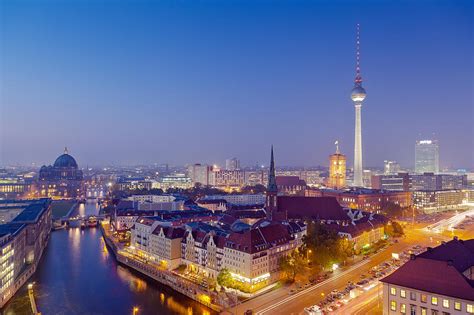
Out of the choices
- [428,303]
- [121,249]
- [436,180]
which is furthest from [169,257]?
[436,180]

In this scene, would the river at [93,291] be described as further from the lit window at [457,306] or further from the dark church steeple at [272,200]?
the dark church steeple at [272,200]

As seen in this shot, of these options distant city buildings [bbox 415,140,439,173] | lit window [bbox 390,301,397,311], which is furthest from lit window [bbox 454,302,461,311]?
distant city buildings [bbox 415,140,439,173]

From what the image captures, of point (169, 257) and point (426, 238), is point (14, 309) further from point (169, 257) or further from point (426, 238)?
point (426, 238)

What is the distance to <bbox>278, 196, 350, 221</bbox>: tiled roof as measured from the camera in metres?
49.4

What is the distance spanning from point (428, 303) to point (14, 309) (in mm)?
28264

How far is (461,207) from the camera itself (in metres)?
84.4

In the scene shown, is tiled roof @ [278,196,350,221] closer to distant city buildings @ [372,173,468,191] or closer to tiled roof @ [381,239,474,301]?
tiled roof @ [381,239,474,301]

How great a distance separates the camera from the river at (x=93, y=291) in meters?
28.0

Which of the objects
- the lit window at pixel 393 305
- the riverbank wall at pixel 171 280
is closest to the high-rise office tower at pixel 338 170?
the riverbank wall at pixel 171 280

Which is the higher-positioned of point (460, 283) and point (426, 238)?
point (460, 283)

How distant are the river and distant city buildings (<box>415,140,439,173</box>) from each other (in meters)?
169

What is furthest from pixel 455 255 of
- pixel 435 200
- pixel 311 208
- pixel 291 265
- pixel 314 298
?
pixel 435 200

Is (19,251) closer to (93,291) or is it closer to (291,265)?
(93,291)

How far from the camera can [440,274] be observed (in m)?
20.4
